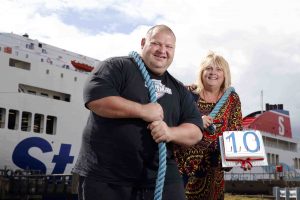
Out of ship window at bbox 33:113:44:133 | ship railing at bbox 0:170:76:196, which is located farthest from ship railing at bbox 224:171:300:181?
ship window at bbox 33:113:44:133

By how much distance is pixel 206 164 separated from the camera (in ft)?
10.5

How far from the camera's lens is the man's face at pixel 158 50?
2285 mm

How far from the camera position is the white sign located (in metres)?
3.07

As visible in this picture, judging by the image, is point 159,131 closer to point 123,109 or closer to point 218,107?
point 123,109

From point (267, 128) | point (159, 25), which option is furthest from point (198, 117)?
point (267, 128)

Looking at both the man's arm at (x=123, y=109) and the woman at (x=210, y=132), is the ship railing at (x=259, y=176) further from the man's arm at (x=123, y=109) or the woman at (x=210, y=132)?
the man's arm at (x=123, y=109)

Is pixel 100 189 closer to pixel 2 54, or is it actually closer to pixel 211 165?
pixel 211 165

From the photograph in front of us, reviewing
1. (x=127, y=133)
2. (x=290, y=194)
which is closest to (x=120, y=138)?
(x=127, y=133)

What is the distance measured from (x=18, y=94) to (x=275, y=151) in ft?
87.4

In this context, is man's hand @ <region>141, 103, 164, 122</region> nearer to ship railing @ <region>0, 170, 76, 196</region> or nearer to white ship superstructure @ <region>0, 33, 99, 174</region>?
ship railing @ <region>0, 170, 76, 196</region>

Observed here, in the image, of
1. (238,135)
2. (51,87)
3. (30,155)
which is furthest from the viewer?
(51,87)

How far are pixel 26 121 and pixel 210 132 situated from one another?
1678 cm

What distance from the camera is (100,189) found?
6.89 ft

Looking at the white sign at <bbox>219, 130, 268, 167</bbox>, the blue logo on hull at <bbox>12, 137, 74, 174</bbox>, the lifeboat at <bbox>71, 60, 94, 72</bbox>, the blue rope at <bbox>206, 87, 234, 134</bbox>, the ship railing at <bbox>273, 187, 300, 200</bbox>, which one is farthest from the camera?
the lifeboat at <bbox>71, 60, 94, 72</bbox>
